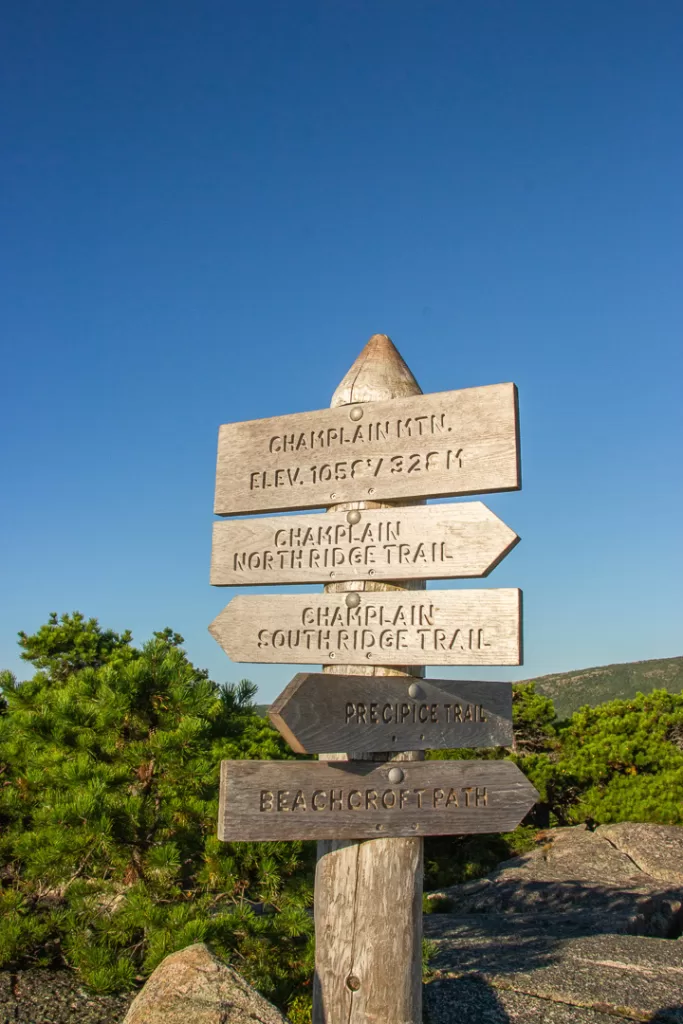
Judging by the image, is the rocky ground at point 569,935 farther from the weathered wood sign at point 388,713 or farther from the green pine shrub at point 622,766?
the weathered wood sign at point 388,713

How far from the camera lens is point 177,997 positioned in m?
A: 3.65

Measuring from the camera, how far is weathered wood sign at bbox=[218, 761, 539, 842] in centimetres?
304

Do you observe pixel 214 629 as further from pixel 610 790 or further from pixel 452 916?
pixel 610 790

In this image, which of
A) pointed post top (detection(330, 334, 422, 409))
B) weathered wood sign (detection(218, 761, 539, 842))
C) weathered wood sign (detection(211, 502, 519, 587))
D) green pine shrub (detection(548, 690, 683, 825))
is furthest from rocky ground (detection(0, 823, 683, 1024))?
pointed post top (detection(330, 334, 422, 409))

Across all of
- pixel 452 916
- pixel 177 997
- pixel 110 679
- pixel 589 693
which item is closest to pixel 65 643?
pixel 452 916

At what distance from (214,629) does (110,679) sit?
1971mm

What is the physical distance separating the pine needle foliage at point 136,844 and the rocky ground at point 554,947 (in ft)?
1.20

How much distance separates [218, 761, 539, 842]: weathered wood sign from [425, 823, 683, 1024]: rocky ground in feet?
7.79

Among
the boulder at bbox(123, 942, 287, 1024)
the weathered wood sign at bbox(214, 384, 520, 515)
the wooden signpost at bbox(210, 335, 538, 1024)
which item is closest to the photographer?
the wooden signpost at bbox(210, 335, 538, 1024)

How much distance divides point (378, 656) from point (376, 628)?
0.11 meters

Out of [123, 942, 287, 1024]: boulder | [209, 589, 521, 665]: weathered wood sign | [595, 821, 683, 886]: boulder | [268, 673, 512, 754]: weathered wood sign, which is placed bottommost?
[595, 821, 683, 886]: boulder

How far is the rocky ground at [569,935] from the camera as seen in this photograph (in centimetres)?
522

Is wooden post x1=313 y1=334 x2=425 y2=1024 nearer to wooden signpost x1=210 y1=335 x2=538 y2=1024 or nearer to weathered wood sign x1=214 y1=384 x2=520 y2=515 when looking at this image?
wooden signpost x1=210 y1=335 x2=538 y2=1024

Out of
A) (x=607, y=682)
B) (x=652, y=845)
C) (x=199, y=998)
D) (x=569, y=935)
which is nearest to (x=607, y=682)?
(x=607, y=682)
